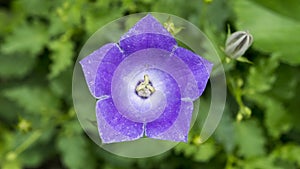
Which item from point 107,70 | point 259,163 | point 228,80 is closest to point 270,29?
point 228,80

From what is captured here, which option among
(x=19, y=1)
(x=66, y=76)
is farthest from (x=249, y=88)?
(x=19, y=1)

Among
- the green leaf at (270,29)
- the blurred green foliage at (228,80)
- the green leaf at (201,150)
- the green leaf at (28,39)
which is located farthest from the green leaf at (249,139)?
the green leaf at (28,39)

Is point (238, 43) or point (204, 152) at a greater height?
point (238, 43)

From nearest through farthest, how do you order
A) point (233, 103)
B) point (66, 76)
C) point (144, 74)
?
1. point (144, 74)
2. point (233, 103)
3. point (66, 76)

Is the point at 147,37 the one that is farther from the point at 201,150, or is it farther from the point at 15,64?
the point at 15,64

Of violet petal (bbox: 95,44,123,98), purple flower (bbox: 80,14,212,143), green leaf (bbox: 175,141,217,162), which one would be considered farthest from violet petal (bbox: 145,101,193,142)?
green leaf (bbox: 175,141,217,162)

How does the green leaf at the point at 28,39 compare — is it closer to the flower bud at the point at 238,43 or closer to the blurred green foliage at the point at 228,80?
the blurred green foliage at the point at 228,80

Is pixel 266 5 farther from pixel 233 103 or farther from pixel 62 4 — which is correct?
pixel 62 4
